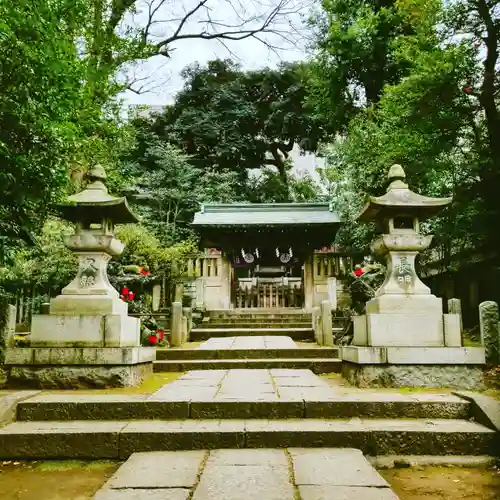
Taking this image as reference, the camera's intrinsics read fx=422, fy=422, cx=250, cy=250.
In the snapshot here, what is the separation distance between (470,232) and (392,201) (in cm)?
691

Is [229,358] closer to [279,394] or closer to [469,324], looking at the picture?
[279,394]

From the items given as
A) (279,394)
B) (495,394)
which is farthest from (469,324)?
(279,394)

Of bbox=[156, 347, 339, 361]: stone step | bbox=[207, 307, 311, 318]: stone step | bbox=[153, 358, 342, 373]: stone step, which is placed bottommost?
bbox=[153, 358, 342, 373]: stone step

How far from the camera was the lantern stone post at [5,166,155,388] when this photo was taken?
505 centimetres

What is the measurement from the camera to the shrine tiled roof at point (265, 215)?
15203 millimetres

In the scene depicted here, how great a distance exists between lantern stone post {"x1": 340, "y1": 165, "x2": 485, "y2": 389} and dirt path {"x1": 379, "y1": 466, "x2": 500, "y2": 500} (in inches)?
70.8

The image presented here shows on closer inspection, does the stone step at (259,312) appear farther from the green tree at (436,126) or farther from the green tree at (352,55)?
the green tree at (352,55)

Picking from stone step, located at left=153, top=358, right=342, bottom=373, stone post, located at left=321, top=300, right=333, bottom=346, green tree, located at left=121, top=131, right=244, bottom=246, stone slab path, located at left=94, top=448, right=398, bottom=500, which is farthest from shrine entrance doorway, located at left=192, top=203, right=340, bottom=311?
stone slab path, located at left=94, top=448, right=398, bottom=500

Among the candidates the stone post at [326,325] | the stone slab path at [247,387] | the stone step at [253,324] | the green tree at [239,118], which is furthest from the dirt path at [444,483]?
the green tree at [239,118]

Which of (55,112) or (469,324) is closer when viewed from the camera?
(55,112)

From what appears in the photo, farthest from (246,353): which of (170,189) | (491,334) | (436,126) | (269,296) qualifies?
(170,189)

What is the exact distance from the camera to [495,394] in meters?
4.95

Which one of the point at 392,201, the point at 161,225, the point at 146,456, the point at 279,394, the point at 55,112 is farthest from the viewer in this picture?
the point at 161,225

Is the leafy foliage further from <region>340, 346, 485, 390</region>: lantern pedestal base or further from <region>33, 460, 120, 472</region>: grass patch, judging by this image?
<region>33, 460, 120, 472</region>: grass patch
